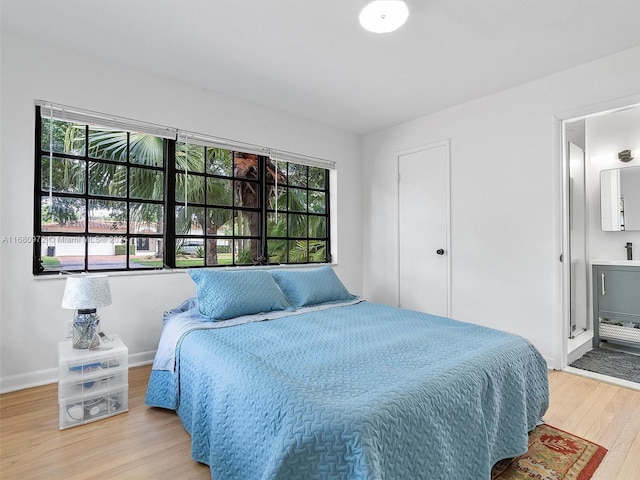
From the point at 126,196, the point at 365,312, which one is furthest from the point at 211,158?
the point at 365,312

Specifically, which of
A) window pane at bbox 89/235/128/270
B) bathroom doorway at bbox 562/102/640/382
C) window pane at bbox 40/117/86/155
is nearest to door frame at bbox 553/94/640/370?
bathroom doorway at bbox 562/102/640/382

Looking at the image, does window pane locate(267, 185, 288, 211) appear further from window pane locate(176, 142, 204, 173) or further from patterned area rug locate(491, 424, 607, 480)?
patterned area rug locate(491, 424, 607, 480)

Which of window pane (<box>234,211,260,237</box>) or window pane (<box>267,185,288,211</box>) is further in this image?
window pane (<box>267,185,288,211</box>)

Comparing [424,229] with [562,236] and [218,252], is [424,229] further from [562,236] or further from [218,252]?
[218,252]

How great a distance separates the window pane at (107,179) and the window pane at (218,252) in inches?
35.0

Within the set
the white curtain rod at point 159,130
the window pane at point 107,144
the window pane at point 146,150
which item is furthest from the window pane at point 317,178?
the window pane at point 107,144

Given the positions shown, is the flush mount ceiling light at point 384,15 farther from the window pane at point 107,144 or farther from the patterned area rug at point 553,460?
the patterned area rug at point 553,460

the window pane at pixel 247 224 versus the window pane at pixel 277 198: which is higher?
the window pane at pixel 277 198

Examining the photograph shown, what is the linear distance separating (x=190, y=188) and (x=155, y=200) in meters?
0.34

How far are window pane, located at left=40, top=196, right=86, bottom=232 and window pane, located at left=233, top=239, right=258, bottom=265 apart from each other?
1359mm

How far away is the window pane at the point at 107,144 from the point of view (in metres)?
2.80

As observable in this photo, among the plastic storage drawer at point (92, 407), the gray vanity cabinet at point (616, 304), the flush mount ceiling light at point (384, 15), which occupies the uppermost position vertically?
the flush mount ceiling light at point (384, 15)

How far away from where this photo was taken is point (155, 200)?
310 cm

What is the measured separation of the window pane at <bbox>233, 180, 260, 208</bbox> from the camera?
362 centimetres
